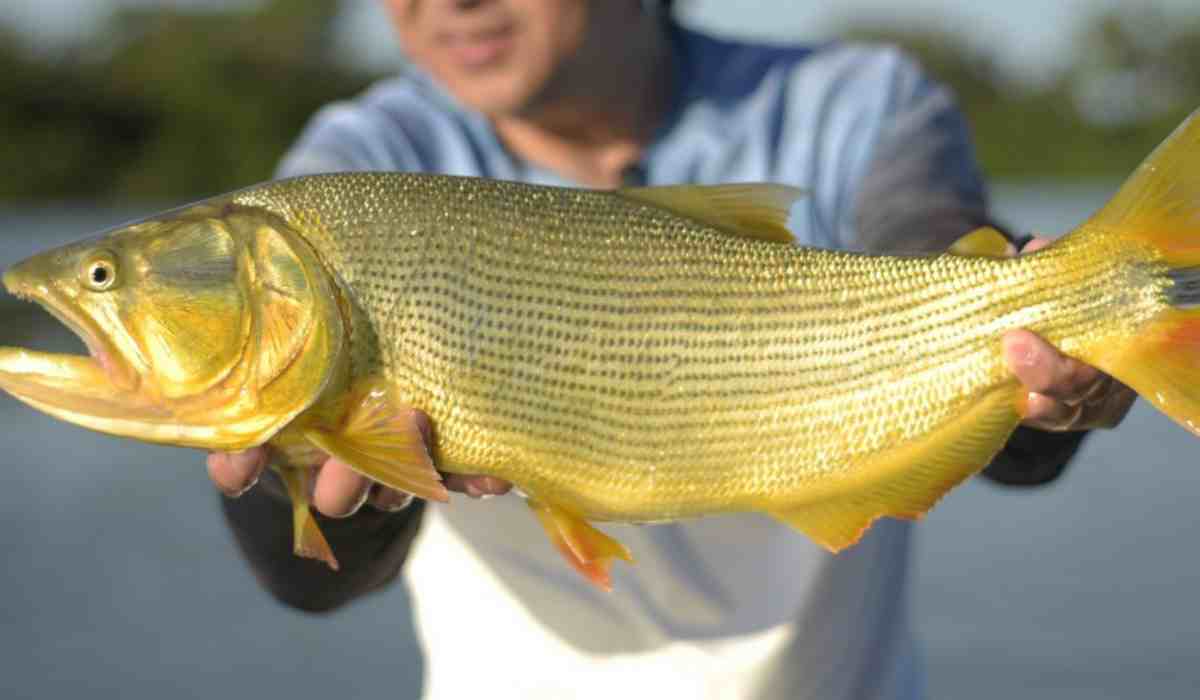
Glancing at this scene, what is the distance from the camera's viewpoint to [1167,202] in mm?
2562

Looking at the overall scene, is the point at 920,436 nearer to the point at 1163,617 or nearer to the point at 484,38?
the point at 484,38

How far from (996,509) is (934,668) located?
1755mm

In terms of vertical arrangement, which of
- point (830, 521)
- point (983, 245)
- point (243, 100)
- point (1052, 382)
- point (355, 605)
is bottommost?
point (243, 100)

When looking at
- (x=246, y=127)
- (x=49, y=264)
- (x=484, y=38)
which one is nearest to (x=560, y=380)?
(x=49, y=264)

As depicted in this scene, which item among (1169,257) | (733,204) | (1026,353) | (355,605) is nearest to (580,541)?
(733,204)

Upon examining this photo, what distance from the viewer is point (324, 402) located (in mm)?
2490

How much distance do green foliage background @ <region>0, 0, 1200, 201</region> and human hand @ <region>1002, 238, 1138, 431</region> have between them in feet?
137

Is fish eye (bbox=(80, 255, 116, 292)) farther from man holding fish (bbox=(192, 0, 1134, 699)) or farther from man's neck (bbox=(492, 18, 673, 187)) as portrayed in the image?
man's neck (bbox=(492, 18, 673, 187))

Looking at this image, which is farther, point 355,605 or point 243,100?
point 243,100

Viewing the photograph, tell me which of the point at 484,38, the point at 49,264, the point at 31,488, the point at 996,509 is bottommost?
the point at 31,488

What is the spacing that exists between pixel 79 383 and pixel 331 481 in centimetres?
45

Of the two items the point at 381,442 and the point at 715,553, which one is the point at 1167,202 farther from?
the point at 715,553

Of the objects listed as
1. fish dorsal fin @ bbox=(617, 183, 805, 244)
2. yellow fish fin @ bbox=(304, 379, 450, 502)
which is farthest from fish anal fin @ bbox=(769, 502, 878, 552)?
→ yellow fish fin @ bbox=(304, 379, 450, 502)

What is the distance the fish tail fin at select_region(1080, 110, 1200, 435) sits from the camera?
8.23ft
